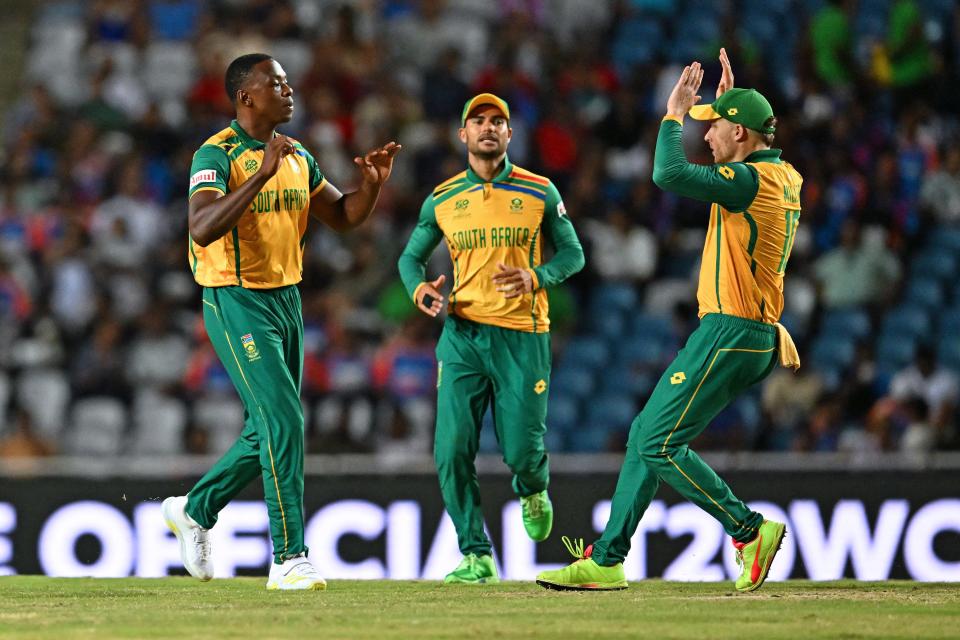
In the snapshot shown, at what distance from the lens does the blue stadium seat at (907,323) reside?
13.8 meters

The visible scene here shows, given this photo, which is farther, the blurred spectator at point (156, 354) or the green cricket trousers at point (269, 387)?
the blurred spectator at point (156, 354)

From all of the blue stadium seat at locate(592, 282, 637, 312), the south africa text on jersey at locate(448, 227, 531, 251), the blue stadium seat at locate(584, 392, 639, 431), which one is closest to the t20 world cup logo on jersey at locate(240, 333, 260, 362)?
the south africa text on jersey at locate(448, 227, 531, 251)

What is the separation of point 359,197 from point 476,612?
2.39 metres

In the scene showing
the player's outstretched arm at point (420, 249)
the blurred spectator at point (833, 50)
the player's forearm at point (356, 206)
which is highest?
the blurred spectator at point (833, 50)

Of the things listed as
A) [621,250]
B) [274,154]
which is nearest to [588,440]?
[621,250]

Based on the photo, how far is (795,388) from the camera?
1308 centimetres

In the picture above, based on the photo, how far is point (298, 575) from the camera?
23.6 ft

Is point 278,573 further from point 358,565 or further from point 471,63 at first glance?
point 471,63

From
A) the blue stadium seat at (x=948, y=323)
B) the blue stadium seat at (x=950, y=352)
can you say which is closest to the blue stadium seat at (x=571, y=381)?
the blue stadium seat at (x=950, y=352)

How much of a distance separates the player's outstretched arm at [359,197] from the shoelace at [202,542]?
1618 mm

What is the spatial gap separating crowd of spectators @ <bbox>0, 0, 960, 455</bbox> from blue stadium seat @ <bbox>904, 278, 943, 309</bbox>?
0.16 metres

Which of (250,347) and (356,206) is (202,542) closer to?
(250,347)

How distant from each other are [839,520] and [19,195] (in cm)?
830

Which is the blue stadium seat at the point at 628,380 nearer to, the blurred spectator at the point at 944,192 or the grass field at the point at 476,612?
the blurred spectator at the point at 944,192
